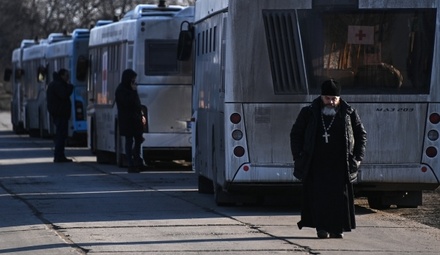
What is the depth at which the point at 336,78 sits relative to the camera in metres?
15.9

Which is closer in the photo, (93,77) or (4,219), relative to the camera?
(4,219)

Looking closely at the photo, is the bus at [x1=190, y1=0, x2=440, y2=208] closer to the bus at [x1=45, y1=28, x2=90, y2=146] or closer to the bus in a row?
the bus in a row

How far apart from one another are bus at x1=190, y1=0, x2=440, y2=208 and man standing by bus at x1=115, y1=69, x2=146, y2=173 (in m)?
8.03

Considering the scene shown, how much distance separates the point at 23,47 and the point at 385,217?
3519 centimetres

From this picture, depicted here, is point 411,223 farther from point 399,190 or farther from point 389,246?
point 389,246

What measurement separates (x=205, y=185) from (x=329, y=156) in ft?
20.5

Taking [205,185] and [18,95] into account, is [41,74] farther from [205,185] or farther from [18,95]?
[205,185]

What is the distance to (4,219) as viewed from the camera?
15531 mm

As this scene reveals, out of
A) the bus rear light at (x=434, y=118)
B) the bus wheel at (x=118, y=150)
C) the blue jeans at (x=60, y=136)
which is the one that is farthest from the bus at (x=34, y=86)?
the bus rear light at (x=434, y=118)

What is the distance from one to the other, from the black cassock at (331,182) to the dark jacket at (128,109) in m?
10.9

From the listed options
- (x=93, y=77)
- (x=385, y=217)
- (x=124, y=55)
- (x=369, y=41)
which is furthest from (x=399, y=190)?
(x=93, y=77)

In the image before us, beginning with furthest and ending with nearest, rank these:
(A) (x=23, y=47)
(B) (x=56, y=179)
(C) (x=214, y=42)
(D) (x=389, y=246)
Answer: (A) (x=23, y=47), (B) (x=56, y=179), (C) (x=214, y=42), (D) (x=389, y=246)

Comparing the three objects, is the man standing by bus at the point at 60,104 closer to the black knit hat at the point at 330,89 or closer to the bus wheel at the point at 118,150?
the bus wheel at the point at 118,150

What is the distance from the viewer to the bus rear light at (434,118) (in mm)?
15883
